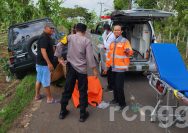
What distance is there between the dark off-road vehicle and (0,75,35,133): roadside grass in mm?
585

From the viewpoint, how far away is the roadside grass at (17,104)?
6.70 meters

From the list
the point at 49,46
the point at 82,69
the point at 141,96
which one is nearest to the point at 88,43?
the point at 82,69

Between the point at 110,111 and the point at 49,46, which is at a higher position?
→ the point at 49,46

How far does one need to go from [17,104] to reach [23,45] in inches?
134

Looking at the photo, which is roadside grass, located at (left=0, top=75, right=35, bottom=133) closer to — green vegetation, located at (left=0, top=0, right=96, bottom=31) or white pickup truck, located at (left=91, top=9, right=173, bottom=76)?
white pickup truck, located at (left=91, top=9, right=173, bottom=76)

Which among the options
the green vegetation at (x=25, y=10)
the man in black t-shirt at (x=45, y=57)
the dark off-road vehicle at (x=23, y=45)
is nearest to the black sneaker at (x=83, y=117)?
the man in black t-shirt at (x=45, y=57)

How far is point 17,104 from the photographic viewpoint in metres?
8.05

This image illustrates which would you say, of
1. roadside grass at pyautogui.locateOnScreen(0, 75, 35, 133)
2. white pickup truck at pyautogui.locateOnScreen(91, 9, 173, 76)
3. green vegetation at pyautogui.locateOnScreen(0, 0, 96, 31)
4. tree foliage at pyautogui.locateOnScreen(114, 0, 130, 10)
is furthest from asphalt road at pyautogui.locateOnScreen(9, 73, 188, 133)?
tree foliage at pyautogui.locateOnScreen(114, 0, 130, 10)

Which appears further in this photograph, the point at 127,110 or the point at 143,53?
the point at 143,53

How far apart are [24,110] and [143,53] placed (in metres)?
5.16

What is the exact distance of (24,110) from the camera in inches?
298

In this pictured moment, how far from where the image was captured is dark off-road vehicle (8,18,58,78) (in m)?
10.7

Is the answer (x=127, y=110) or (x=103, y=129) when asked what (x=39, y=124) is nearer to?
(x=103, y=129)

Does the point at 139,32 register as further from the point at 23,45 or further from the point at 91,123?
the point at 91,123
